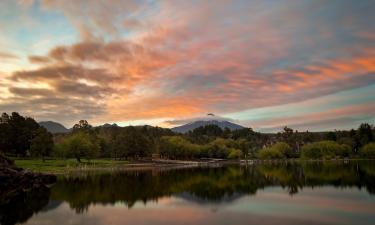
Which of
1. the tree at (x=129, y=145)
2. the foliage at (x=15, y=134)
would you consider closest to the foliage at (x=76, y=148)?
the foliage at (x=15, y=134)

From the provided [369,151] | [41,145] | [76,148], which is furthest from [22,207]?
[369,151]

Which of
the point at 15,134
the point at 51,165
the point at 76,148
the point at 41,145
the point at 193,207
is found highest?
the point at 15,134

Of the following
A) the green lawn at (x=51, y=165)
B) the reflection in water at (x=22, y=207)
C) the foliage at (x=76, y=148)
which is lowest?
the reflection in water at (x=22, y=207)

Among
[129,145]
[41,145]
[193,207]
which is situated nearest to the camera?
[193,207]

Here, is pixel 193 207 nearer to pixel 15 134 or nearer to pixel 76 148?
pixel 76 148

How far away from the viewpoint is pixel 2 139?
130 m

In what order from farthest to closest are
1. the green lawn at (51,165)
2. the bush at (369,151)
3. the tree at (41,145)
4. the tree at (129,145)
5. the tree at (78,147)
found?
1. the bush at (369,151)
2. the tree at (129,145)
3. the tree at (78,147)
4. the tree at (41,145)
5. the green lawn at (51,165)

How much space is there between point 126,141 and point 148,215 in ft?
418

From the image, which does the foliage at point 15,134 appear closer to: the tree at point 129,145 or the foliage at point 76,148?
the foliage at point 76,148

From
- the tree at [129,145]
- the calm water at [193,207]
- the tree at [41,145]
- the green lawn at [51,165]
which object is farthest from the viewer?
the tree at [129,145]

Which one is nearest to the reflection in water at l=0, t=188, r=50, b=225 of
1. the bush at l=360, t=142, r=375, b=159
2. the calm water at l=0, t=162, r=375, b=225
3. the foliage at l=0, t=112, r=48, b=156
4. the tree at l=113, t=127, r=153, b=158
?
the calm water at l=0, t=162, r=375, b=225

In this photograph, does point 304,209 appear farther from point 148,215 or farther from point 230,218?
point 148,215

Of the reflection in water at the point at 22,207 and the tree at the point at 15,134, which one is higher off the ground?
the tree at the point at 15,134

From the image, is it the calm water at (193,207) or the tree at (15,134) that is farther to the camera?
the tree at (15,134)
